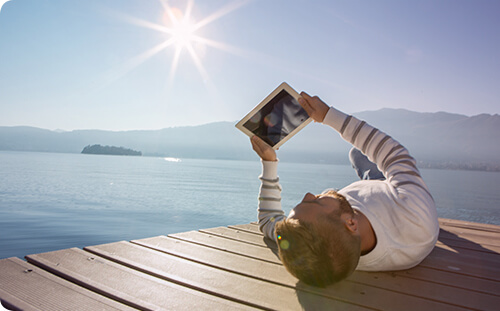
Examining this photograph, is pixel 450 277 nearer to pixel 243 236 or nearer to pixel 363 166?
pixel 243 236

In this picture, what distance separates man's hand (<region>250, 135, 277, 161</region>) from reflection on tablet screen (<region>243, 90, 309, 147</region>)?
0.21 feet

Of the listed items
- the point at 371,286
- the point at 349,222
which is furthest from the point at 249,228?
the point at 349,222

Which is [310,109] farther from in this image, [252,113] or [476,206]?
[476,206]

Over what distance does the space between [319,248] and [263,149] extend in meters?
1.10

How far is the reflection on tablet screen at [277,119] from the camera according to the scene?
87.9 inches

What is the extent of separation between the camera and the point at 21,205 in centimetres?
827

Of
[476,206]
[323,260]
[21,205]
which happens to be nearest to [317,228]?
[323,260]

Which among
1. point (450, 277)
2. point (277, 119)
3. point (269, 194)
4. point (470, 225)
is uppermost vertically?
point (277, 119)

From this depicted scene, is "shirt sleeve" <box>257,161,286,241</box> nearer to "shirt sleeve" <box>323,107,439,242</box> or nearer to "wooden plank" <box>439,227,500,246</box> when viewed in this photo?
"shirt sleeve" <box>323,107,439,242</box>

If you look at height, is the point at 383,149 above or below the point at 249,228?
above

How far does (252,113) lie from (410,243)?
4.12ft

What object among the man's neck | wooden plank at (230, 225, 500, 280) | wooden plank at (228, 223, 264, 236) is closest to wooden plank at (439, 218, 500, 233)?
wooden plank at (230, 225, 500, 280)

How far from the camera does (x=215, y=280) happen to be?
1.39 metres

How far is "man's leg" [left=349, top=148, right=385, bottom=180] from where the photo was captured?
124 inches
